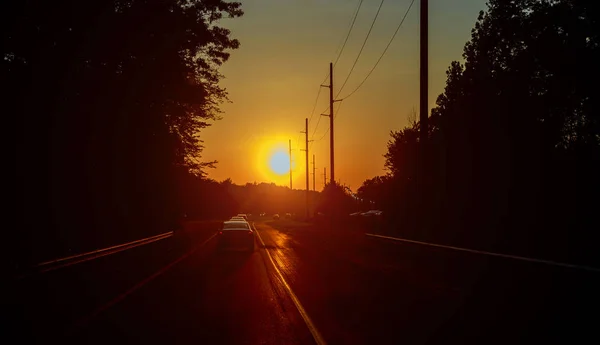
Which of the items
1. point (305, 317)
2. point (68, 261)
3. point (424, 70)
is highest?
point (424, 70)

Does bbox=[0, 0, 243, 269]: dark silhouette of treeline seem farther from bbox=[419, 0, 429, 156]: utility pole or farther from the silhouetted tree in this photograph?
the silhouetted tree

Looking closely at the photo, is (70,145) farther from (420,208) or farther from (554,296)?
(554,296)

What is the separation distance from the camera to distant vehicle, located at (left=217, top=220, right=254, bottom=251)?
38.8m

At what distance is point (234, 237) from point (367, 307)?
80.3 ft

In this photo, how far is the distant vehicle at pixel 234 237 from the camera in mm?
38750

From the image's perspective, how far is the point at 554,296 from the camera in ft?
44.2

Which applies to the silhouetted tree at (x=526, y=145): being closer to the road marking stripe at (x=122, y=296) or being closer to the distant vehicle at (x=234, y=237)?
the distant vehicle at (x=234, y=237)

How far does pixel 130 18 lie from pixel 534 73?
99.2 ft

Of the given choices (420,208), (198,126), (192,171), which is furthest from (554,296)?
(192,171)

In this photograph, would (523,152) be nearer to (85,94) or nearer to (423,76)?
(423,76)

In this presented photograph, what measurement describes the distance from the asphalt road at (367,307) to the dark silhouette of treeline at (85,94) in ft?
28.4

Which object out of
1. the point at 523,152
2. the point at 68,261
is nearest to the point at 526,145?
the point at 523,152

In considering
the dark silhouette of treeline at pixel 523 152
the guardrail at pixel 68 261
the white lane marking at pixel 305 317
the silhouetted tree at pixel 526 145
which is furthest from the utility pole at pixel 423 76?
the guardrail at pixel 68 261

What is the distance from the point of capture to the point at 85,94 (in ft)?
113
